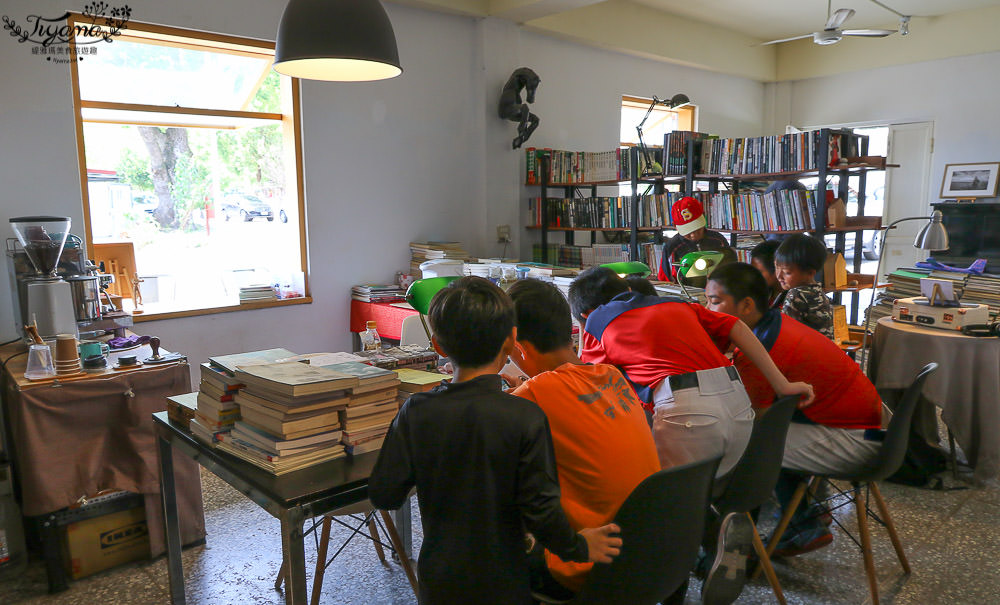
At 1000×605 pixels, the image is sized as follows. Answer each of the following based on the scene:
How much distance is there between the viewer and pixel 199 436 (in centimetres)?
190

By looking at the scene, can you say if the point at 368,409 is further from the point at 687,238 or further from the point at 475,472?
the point at 687,238

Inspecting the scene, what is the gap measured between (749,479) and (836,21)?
527cm

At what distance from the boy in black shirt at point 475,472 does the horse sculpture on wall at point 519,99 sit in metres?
4.53

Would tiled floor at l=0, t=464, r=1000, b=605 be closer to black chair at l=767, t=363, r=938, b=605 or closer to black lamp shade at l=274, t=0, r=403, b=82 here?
black chair at l=767, t=363, r=938, b=605

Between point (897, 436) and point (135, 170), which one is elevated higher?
point (135, 170)

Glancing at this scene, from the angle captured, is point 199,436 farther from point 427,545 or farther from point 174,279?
point 174,279

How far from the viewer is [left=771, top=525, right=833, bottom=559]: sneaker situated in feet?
8.66

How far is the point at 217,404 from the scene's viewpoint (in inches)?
71.0

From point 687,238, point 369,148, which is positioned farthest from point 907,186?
point 369,148

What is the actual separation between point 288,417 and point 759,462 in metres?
1.36

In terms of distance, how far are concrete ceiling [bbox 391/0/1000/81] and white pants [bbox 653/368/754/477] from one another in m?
4.47

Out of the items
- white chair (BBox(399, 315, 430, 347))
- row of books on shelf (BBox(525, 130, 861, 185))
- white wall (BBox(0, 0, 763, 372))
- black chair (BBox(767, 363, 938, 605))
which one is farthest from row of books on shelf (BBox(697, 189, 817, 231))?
white chair (BBox(399, 315, 430, 347))

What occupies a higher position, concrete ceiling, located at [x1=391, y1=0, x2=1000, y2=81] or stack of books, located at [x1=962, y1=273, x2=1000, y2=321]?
concrete ceiling, located at [x1=391, y1=0, x2=1000, y2=81]

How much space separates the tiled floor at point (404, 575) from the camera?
239 centimetres
